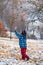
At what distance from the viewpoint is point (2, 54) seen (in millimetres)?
15641

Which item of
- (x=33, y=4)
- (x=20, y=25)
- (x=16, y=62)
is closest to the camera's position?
(x=33, y=4)

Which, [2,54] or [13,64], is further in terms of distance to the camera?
[2,54]

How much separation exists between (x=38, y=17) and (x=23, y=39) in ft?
5.03

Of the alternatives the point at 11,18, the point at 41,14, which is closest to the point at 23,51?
the point at 41,14

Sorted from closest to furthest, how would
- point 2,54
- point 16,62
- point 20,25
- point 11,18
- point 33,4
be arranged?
point 33,4 < point 16,62 < point 2,54 < point 11,18 < point 20,25

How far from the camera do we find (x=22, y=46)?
44.9 ft

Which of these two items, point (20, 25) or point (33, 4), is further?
point (20, 25)

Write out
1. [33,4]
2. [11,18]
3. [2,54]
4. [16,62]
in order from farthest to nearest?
1. [11,18]
2. [2,54]
3. [16,62]
4. [33,4]

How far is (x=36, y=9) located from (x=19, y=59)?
2890 millimetres

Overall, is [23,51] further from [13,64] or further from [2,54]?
[2,54]

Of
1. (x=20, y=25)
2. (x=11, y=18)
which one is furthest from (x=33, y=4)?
A: (x=20, y=25)

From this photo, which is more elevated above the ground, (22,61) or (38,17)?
(38,17)

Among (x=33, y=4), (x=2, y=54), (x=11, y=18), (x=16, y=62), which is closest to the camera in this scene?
(x=33, y=4)

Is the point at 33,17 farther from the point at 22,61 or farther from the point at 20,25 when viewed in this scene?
the point at 20,25
